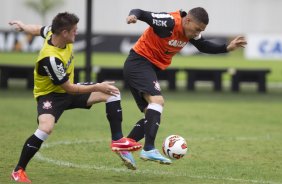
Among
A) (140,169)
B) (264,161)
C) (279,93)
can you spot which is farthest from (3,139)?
(279,93)

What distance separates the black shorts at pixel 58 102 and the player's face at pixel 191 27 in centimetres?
149

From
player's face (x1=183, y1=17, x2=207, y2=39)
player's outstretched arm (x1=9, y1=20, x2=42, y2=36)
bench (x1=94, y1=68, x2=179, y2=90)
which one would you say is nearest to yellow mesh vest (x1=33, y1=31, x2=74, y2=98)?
player's outstretched arm (x1=9, y1=20, x2=42, y2=36)

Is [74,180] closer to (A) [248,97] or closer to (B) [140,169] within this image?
(B) [140,169]

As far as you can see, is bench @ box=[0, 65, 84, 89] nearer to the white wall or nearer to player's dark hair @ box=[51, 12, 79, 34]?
player's dark hair @ box=[51, 12, 79, 34]

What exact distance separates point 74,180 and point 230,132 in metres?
5.74

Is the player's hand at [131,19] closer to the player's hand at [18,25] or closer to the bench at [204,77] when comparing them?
the player's hand at [18,25]

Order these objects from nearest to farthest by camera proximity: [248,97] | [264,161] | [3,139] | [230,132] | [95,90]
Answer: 1. [95,90]
2. [264,161]
3. [3,139]
4. [230,132]
5. [248,97]

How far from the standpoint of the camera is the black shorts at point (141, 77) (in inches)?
376

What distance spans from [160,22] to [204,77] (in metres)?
14.8

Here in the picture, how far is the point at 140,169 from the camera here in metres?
9.63

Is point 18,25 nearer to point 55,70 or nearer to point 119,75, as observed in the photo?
point 55,70

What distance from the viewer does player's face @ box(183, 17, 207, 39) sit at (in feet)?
31.4

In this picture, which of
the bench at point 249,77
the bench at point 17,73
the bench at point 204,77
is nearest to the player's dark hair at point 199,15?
the bench at point 17,73

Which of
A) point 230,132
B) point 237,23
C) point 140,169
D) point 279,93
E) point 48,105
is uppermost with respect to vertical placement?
point 48,105
